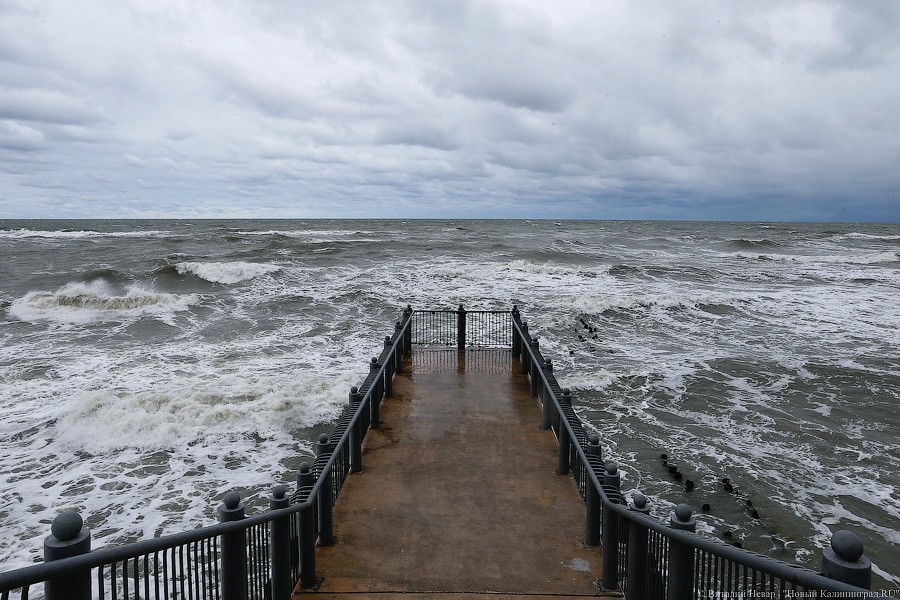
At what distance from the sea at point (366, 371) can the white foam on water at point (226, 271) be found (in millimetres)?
3196

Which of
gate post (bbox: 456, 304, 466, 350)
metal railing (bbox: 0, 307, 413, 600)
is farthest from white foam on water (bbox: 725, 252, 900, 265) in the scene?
metal railing (bbox: 0, 307, 413, 600)

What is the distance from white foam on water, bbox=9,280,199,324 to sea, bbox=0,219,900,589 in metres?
0.16

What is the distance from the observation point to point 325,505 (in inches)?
226

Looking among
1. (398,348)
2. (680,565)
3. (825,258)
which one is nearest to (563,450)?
(680,565)

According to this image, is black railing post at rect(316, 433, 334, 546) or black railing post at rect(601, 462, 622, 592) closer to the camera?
black railing post at rect(601, 462, 622, 592)

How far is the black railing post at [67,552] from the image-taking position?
3.01 metres

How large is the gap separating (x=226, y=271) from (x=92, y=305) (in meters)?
13.3

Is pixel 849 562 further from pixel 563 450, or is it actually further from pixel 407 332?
pixel 407 332

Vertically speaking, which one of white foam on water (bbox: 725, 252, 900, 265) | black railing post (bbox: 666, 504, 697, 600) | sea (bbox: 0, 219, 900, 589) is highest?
white foam on water (bbox: 725, 252, 900, 265)

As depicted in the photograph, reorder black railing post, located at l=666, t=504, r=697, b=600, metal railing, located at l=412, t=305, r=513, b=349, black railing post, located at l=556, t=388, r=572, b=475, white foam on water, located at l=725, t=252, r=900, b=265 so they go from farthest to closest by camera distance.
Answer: white foam on water, located at l=725, t=252, r=900, b=265, metal railing, located at l=412, t=305, r=513, b=349, black railing post, located at l=556, t=388, r=572, b=475, black railing post, located at l=666, t=504, r=697, b=600

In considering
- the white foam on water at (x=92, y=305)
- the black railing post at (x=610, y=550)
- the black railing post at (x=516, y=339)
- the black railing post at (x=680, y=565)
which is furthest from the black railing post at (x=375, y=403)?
the white foam on water at (x=92, y=305)

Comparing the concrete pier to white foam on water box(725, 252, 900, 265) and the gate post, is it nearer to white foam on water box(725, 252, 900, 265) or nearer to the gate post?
the gate post

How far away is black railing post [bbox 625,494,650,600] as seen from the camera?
15.3 feet

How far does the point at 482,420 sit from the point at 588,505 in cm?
386
